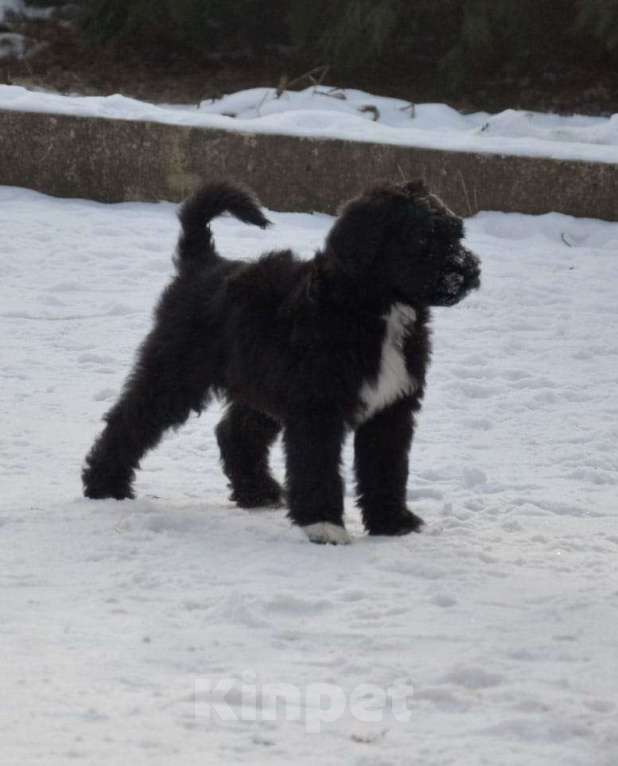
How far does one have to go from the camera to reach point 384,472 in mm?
4953

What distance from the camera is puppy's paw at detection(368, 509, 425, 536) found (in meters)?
4.96

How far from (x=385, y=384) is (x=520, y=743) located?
182 cm

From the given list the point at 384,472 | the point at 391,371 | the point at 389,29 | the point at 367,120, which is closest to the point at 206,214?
the point at 391,371

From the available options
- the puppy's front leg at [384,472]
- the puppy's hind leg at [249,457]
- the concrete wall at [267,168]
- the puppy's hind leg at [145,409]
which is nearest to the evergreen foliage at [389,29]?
the concrete wall at [267,168]

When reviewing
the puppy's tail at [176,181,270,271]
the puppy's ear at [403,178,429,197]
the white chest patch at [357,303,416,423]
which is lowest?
the white chest patch at [357,303,416,423]

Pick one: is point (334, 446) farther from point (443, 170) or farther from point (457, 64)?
A: point (457, 64)

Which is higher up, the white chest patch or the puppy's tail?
the puppy's tail

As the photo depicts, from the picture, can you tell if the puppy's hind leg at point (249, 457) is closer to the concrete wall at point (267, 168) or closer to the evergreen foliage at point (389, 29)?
the concrete wall at point (267, 168)

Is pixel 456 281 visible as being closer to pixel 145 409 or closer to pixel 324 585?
pixel 324 585

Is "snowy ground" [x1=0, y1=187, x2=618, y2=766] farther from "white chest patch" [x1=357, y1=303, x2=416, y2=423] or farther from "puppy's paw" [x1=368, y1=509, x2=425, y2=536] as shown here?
"white chest patch" [x1=357, y1=303, x2=416, y2=423]

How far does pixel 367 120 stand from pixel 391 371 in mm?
6019

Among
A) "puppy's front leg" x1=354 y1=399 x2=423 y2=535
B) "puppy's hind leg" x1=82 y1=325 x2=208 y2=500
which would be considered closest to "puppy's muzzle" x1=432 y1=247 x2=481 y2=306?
"puppy's front leg" x1=354 y1=399 x2=423 y2=535

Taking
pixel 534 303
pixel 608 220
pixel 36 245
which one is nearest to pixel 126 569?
pixel 534 303

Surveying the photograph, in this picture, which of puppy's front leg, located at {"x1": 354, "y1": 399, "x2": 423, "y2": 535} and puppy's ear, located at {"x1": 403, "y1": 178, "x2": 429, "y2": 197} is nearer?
puppy's ear, located at {"x1": 403, "y1": 178, "x2": 429, "y2": 197}
